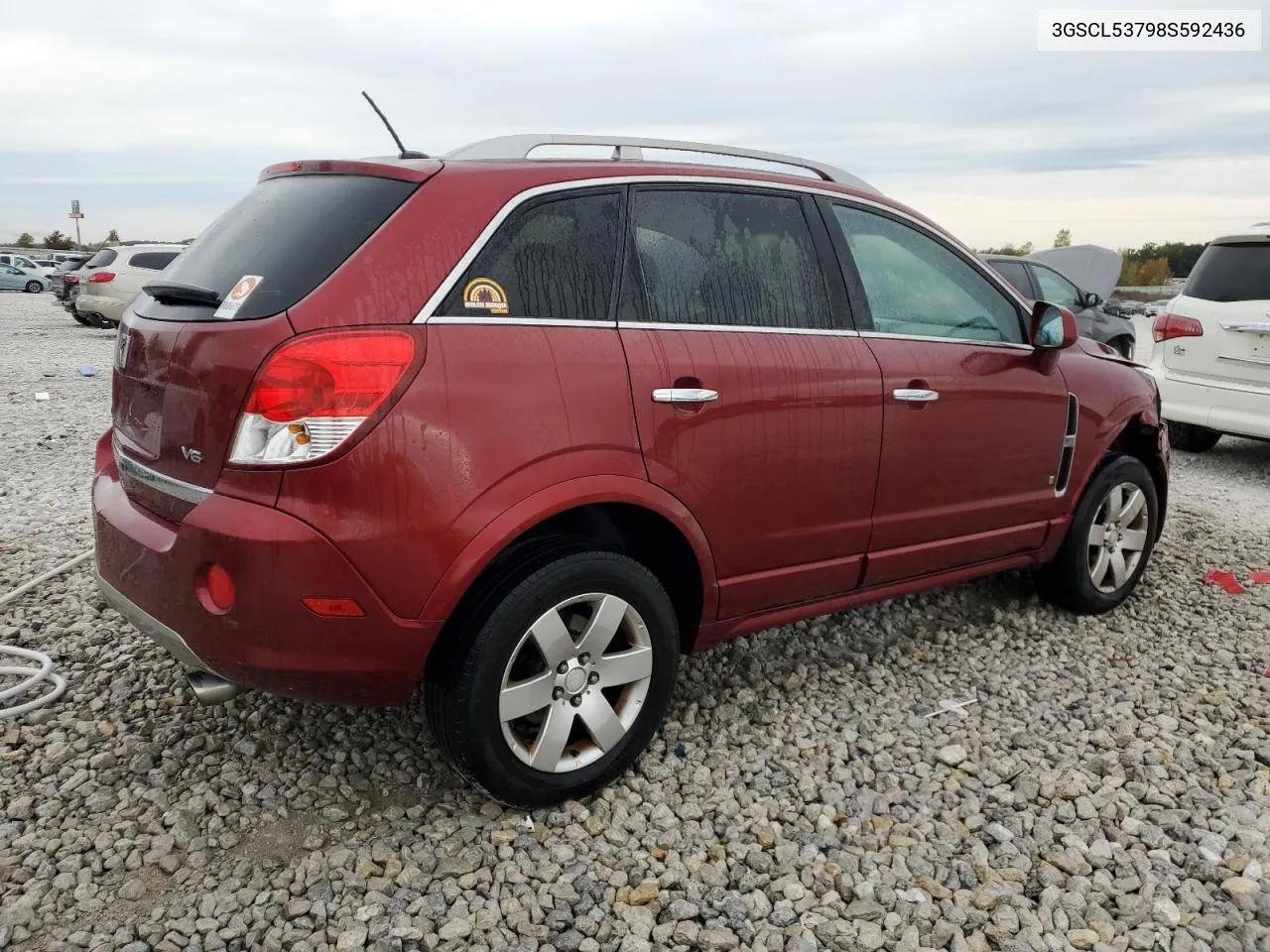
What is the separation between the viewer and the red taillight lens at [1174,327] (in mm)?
7672

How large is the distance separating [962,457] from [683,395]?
4.44 feet

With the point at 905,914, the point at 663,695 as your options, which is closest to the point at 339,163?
the point at 663,695

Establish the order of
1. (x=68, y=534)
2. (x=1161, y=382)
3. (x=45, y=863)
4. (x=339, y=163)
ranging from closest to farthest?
(x=45, y=863) < (x=339, y=163) < (x=68, y=534) < (x=1161, y=382)

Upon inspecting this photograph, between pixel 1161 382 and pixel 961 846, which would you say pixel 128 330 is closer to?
pixel 961 846

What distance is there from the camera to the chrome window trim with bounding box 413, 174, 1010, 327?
263cm

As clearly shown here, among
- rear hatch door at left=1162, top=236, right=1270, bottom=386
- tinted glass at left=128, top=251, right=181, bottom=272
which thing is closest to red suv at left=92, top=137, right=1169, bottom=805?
rear hatch door at left=1162, top=236, right=1270, bottom=386

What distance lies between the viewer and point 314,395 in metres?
2.45

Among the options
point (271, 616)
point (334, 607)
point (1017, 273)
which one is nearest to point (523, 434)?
point (334, 607)

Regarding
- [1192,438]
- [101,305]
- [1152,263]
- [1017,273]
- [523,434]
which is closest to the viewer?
[523,434]

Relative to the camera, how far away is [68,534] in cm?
538

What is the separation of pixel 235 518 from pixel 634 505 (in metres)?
1.06

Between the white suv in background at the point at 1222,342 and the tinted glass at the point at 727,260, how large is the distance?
533 centimetres

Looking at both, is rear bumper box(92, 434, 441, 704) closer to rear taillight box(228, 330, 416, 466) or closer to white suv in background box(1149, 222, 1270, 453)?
rear taillight box(228, 330, 416, 466)

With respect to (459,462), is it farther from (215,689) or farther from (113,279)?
(113,279)
